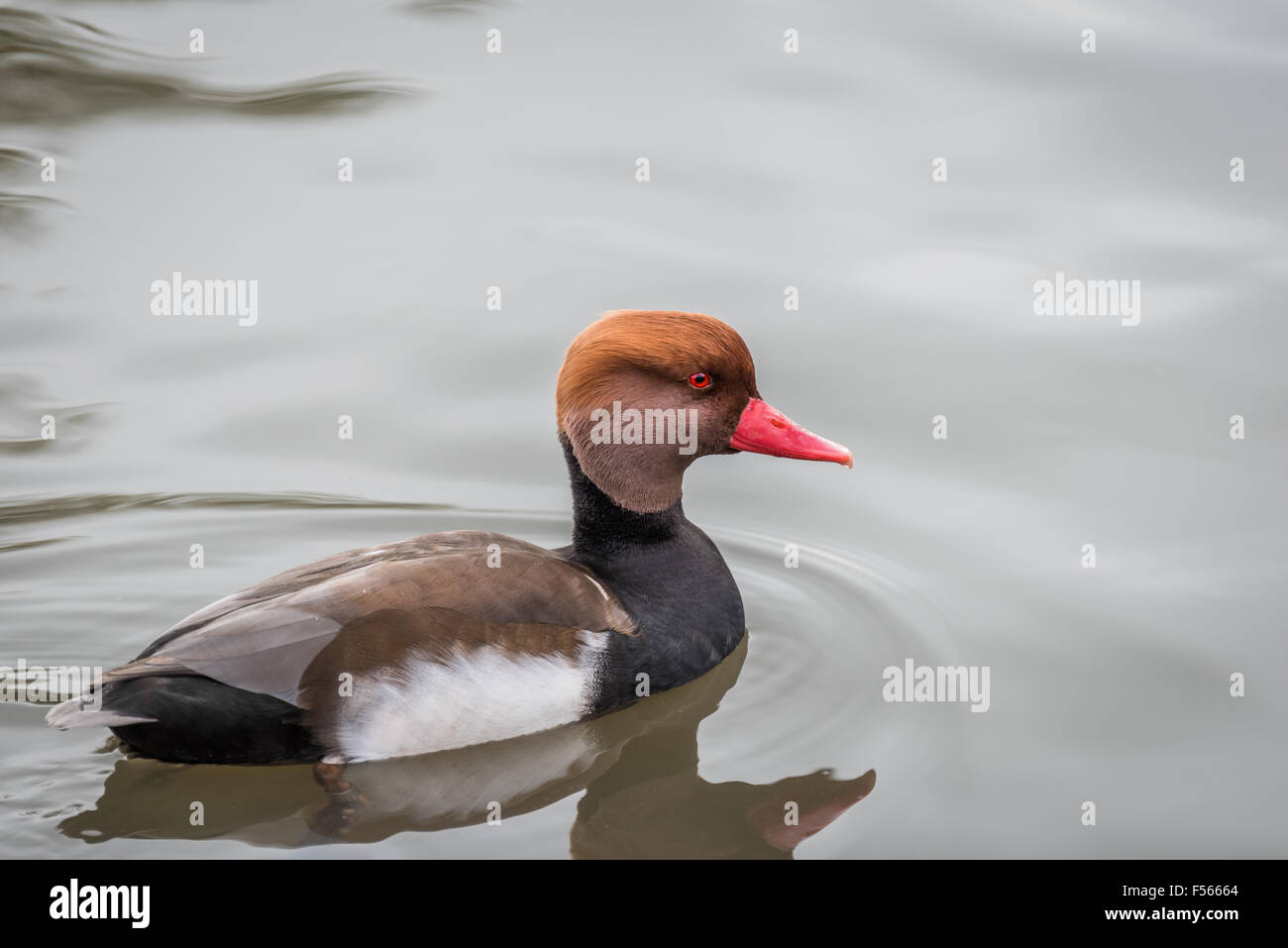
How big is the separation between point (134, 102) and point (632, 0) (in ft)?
11.9

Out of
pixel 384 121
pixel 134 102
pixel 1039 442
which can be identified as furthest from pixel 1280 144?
pixel 134 102

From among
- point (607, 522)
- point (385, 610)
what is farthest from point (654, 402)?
point (385, 610)

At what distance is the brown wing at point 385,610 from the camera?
5.30 metres

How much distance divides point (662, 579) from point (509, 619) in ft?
2.58

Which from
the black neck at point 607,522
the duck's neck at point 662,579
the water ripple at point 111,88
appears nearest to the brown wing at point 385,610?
the duck's neck at point 662,579

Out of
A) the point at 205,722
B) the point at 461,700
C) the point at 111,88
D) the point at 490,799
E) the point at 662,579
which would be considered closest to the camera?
the point at 205,722

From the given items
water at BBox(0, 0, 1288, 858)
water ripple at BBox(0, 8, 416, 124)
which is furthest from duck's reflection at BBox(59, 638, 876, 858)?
water ripple at BBox(0, 8, 416, 124)

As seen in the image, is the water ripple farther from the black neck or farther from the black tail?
the black tail

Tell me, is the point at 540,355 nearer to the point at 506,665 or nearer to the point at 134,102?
the point at 506,665

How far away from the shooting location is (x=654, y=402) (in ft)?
19.9

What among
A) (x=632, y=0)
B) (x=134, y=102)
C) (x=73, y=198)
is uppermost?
(x=632, y=0)

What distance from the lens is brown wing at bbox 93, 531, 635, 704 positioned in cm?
530

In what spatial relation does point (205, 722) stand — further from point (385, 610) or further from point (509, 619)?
point (509, 619)

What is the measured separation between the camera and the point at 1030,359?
846 centimetres
